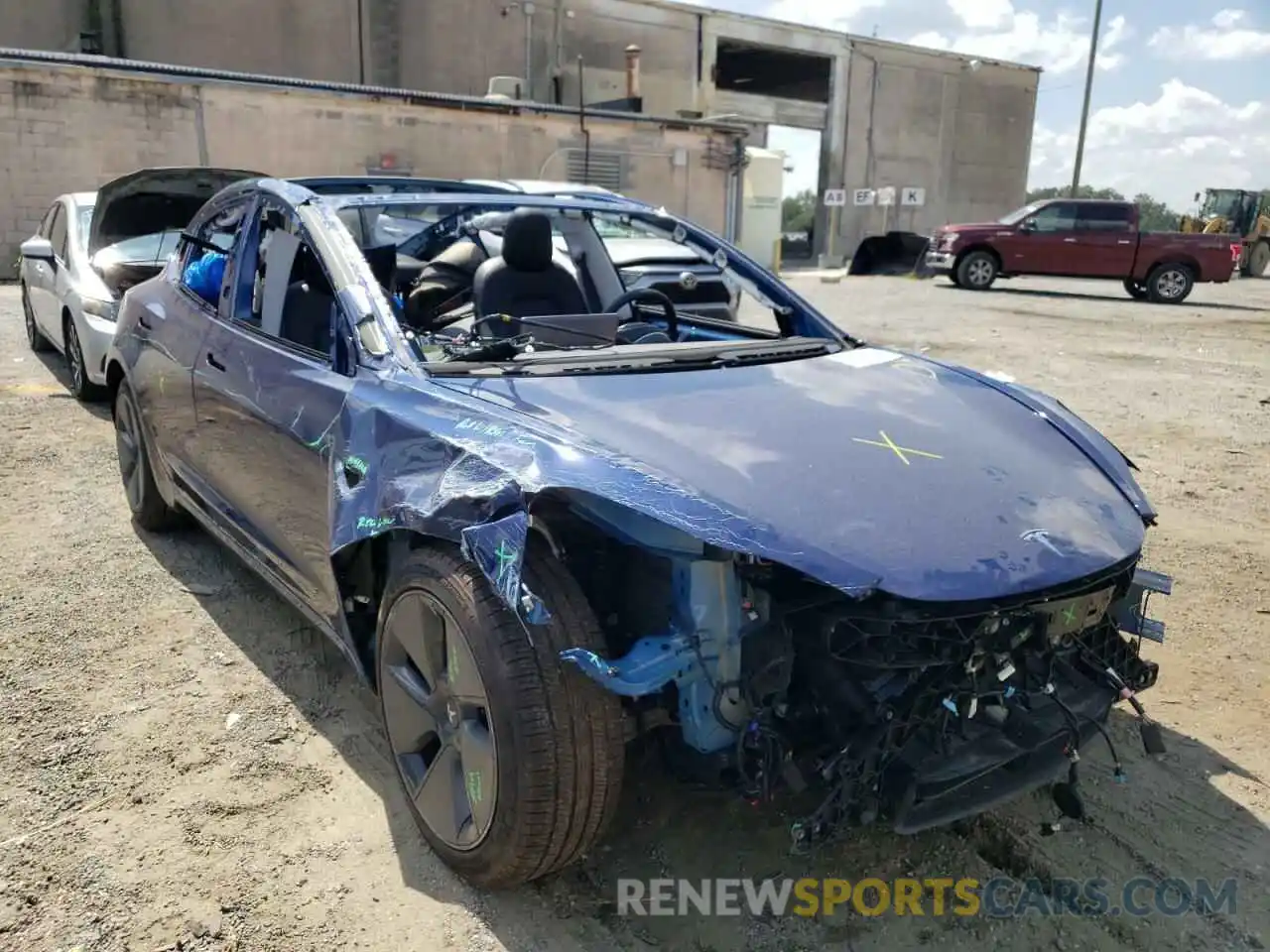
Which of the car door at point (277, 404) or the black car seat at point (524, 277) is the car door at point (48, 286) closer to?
the car door at point (277, 404)

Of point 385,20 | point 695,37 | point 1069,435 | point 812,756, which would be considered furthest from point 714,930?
point 695,37

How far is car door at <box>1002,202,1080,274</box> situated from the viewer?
19094 mm

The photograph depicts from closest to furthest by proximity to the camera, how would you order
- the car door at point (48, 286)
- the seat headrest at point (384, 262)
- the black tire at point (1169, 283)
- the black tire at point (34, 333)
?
the seat headrest at point (384, 262) < the car door at point (48, 286) < the black tire at point (34, 333) < the black tire at point (1169, 283)

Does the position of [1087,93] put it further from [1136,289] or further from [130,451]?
[130,451]

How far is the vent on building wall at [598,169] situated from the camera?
71.6 feet

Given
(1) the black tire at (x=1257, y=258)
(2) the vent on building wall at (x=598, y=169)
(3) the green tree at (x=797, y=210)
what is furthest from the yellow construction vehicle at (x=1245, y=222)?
(3) the green tree at (x=797, y=210)

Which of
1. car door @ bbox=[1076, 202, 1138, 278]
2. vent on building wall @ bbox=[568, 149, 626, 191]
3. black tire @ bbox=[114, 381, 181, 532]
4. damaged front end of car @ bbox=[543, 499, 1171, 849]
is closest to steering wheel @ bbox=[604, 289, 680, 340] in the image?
damaged front end of car @ bbox=[543, 499, 1171, 849]

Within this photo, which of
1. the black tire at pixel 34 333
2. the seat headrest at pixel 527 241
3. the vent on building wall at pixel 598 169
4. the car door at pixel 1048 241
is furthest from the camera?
the vent on building wall at pixel 598 169

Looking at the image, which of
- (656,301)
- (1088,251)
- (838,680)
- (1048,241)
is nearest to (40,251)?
(656,301)

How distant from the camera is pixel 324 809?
266cm

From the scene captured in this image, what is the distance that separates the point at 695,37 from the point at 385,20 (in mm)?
9693

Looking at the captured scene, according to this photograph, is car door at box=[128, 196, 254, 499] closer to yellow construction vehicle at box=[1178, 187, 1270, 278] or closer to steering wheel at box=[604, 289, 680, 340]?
steering wheel at box=[604, 289, 680, 340]

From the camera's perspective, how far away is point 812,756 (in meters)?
2.07

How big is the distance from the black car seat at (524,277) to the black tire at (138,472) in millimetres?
1740
